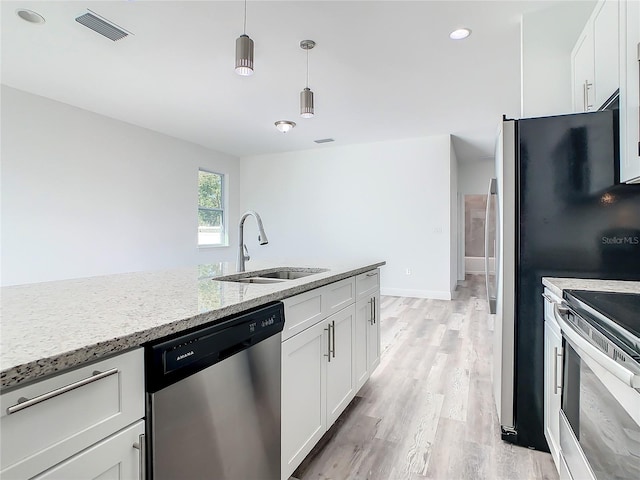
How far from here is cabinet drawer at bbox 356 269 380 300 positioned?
2193 millimetres

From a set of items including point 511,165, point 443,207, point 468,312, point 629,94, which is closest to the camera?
point 629,94

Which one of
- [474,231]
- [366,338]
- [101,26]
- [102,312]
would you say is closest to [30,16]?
[101,26]

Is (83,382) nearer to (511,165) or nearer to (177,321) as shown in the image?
(177,321)

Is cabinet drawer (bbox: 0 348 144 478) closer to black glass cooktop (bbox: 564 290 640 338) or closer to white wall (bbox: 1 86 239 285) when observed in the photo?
black glass cooktop (bbox: 564 290 640 338)

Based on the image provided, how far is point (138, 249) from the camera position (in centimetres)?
532

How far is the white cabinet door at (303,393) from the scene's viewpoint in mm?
1396

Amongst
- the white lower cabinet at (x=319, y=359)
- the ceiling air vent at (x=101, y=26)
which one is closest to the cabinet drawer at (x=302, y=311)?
the white lower cabinet at (x=319, y=359)

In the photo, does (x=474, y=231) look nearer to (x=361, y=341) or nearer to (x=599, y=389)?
(x=361, y=341)

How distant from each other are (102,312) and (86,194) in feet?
14.7

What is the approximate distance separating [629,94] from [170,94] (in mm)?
4134

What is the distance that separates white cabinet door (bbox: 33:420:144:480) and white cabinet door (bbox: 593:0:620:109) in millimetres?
2326

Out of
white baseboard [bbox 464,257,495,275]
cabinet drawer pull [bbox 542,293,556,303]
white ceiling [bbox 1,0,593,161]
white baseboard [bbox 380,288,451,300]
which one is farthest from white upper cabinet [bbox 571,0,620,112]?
white baseboard [bbox 464,257,495,275]

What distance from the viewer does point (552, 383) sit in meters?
1.58

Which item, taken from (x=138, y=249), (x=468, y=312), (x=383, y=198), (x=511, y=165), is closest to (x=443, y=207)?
(x=383, y=198)
